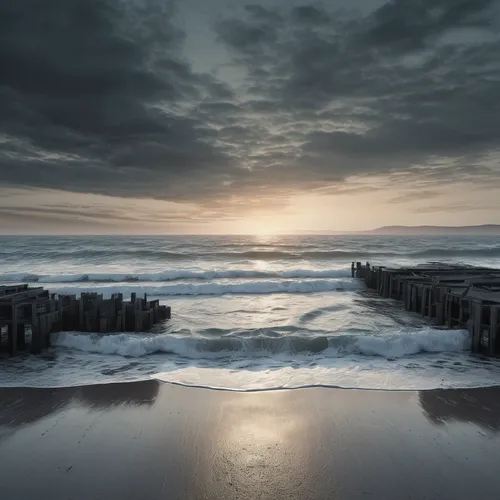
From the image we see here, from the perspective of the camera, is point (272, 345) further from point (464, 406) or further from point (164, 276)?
point (164, 276)

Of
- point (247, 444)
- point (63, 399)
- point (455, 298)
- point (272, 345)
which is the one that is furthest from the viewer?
point (455, 298)

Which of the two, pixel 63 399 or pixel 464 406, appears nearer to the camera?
pixel 464 406

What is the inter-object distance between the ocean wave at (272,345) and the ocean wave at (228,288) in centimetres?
1122

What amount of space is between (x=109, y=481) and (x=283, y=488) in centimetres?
231

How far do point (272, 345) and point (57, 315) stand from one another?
695 cm

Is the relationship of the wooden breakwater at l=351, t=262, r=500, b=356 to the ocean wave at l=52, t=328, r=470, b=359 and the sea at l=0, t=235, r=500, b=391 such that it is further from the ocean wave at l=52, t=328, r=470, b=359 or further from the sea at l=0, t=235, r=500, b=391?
the ocean wave at l=52, t=328, r=470, b=359

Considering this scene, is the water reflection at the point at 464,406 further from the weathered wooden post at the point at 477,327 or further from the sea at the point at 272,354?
the weathered wooden post at the point at 477,327

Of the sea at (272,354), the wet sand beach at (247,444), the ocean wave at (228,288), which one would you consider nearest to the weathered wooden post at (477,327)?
the sea at (272,354)

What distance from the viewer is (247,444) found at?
19.8 feet

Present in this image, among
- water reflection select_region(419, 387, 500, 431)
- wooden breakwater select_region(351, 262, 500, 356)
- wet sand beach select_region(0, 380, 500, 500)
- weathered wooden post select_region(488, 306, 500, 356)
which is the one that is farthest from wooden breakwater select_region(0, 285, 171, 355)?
weathered wooden post select_region(488, 306, 500, 356)

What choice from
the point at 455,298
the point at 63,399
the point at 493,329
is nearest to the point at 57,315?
the point at 63,399

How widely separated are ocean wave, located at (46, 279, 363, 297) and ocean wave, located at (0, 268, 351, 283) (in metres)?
5.50

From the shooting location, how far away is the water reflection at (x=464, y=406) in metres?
6.98

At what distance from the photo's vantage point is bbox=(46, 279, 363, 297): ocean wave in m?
23.5
